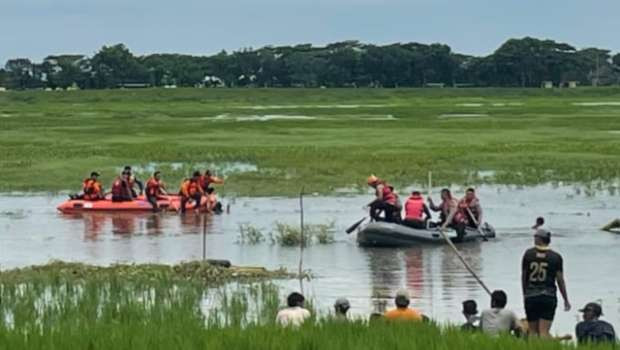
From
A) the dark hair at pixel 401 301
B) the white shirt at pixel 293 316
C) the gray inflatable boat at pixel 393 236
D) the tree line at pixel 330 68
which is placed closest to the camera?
the white shirt at pixel 293 316

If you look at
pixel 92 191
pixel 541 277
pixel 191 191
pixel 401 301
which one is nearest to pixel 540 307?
pixel 541 277

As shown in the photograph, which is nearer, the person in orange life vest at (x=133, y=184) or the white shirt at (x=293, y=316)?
the white shirt at (x=293, y=316)

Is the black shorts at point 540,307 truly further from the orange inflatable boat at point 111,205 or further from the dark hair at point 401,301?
the orange inflatable boat at point 111,205

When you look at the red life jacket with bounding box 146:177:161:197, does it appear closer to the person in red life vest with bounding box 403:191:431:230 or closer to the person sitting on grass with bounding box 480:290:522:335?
the person in red life vest with bounding box 403:191:431:230

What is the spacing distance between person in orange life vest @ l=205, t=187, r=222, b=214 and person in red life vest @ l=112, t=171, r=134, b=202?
206 cm

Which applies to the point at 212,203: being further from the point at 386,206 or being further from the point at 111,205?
the point at 386,206

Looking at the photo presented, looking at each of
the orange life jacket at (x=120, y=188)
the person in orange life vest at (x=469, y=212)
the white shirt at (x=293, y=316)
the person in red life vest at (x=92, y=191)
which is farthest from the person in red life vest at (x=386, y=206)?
the white shirt at (x=293, y=316)

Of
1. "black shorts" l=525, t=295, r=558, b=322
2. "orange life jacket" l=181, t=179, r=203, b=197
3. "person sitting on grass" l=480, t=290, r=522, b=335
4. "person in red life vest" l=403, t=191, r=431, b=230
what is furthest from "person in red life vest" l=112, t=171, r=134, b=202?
"person sitting on grass" l=480, t=290, r=522, b=335

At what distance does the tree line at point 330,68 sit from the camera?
15600 cm

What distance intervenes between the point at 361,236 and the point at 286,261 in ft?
9.64

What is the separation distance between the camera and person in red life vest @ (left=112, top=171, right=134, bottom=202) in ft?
129

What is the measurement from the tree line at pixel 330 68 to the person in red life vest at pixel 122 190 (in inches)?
4567

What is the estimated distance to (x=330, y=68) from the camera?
161125 millimetres

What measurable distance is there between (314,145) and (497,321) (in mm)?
46404
